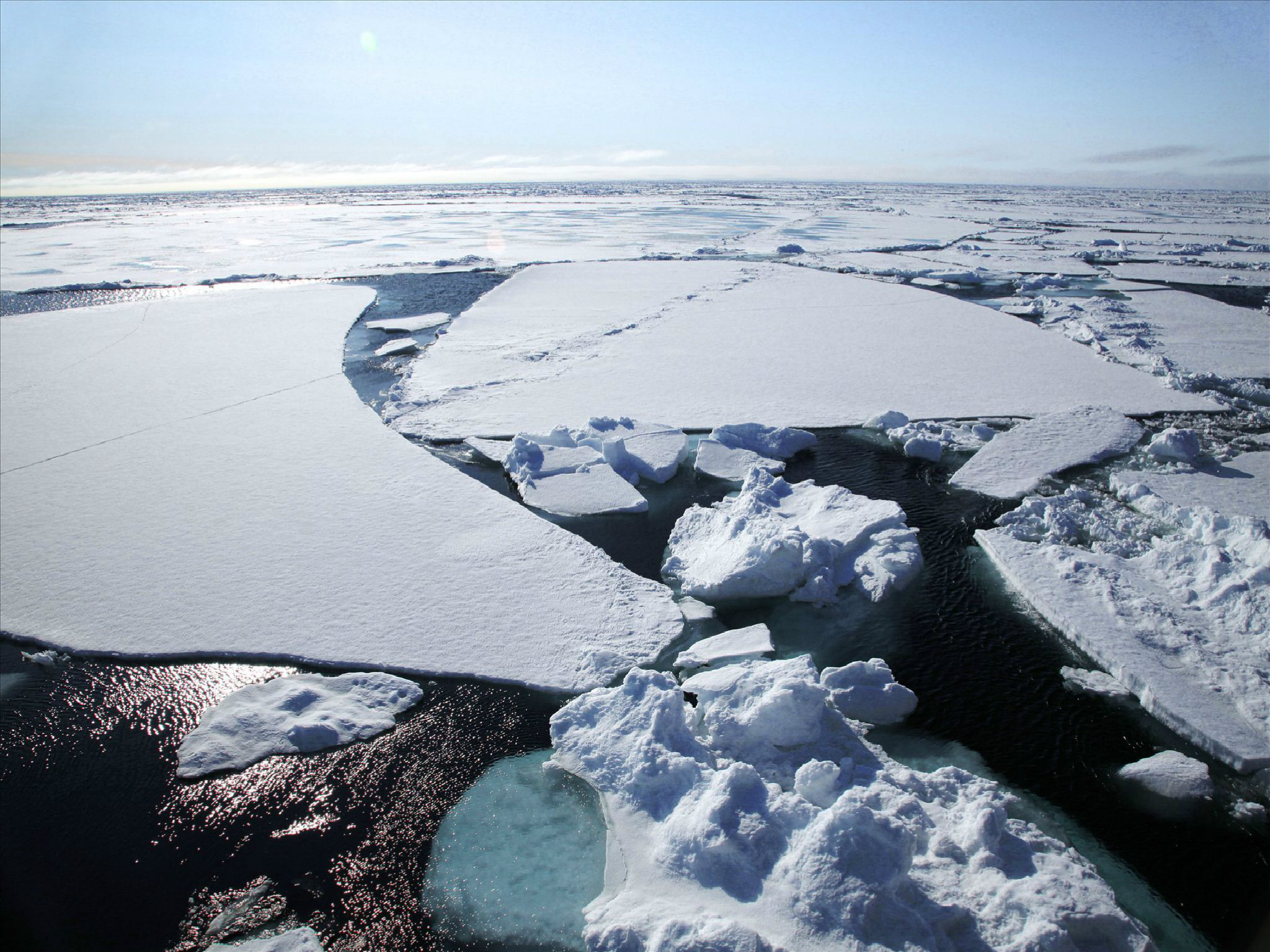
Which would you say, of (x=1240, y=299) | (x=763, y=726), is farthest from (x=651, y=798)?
(x=1240, y=299)

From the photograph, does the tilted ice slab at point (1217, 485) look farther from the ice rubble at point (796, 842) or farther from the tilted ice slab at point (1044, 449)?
the ice rubble at point (796, 842)

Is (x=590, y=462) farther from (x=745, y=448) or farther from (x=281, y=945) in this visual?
(x=281, y=945)

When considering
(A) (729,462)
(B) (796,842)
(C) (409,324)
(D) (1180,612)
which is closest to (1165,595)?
(D) (1180,612)

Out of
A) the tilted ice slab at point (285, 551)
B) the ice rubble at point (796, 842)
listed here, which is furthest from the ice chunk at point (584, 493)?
the ice rubble at point (796, 842)

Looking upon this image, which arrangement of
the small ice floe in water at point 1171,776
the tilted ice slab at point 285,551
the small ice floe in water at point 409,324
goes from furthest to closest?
the small ice floe in water at point 409,324 → the tilted ice slab at point 285,551 → the small ice floe in water at point 1171,776

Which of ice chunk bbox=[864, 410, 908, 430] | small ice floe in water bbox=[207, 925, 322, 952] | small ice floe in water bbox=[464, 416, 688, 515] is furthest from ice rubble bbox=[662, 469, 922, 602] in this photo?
small ice floe in water bbox=[207, 925, 322, 952]
